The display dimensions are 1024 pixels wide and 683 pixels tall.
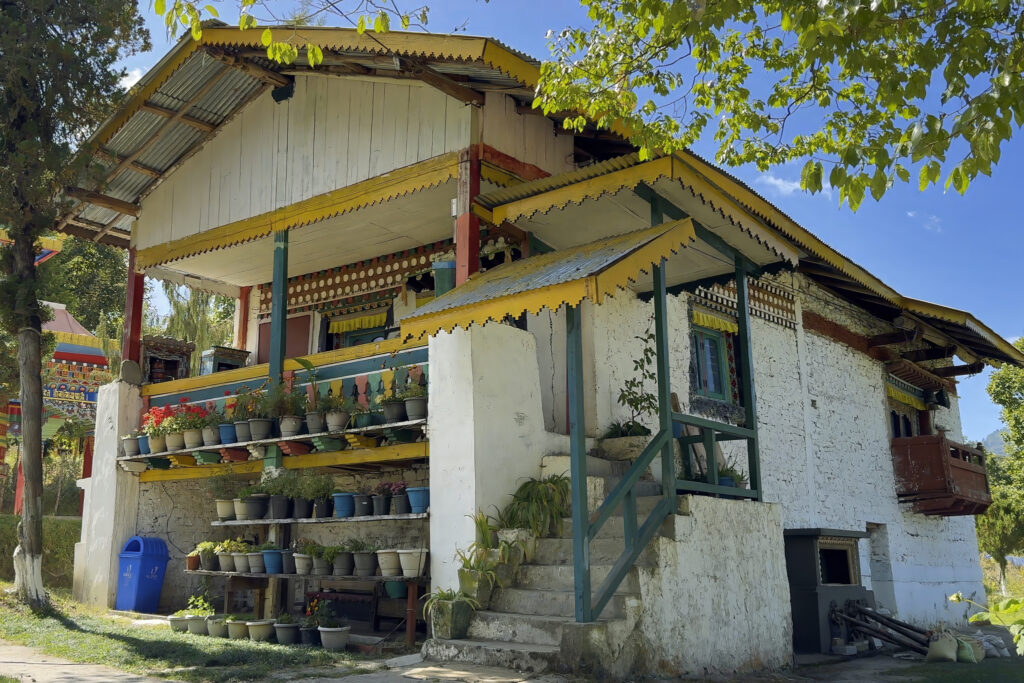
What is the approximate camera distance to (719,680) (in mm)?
7008

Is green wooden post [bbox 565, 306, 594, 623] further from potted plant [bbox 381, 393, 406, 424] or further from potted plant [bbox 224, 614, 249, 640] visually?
potted plant [bbox 224, 614, 249, 640]

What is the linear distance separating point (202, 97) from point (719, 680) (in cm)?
882

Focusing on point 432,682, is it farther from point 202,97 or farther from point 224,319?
point 224,319

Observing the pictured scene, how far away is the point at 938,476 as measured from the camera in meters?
14.2

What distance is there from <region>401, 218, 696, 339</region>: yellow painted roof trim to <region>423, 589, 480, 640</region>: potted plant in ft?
6.95

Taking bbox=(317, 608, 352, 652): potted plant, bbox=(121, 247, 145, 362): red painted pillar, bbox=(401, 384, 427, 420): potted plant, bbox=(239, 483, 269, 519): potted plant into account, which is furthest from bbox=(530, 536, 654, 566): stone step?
bbox=(121, 247, 145, 362): red painted pillar

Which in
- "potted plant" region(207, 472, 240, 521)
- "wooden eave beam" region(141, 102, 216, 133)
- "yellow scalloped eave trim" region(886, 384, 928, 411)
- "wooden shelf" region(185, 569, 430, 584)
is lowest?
"wooden shelf" region(185, 569, 430, 584)

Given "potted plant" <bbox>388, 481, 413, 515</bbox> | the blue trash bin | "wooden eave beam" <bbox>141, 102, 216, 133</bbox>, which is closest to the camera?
"potted plant" <bbox>388, 481, 413, 515</bbox>

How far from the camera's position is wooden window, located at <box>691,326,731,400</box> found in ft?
38.5

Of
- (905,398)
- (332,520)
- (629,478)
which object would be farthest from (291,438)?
(905,398)

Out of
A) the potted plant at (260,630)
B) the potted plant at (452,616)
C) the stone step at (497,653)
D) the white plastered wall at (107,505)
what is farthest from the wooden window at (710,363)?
the white plastered wall at (107,505)

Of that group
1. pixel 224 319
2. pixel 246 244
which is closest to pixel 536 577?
pixel 246 244

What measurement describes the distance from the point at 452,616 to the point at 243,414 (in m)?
4.19

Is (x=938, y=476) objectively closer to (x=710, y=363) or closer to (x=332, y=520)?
(x=710, y=363)
